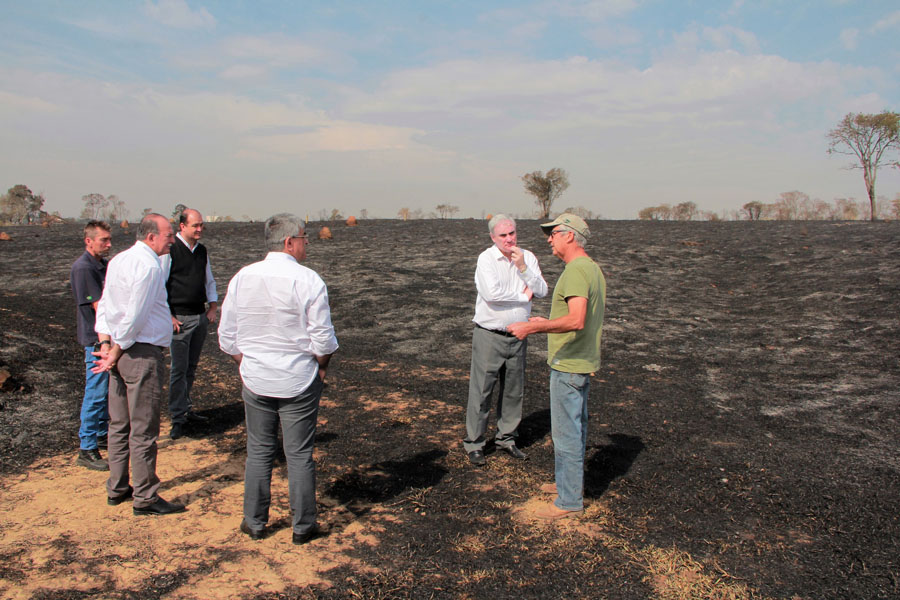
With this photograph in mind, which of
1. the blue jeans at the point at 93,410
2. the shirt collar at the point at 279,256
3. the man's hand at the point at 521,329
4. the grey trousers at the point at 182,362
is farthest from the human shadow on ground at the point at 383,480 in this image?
the blue jeans at the point at 93,410

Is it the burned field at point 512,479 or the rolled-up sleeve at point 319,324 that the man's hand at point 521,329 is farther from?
the rolled-up sleeve at point 319,324

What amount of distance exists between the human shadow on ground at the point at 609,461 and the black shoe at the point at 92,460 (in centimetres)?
382

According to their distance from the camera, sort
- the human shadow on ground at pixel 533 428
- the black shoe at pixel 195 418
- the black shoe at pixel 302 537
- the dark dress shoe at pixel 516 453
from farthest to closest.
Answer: the black shoe at pixel 195 418
the human shadow on ground at pixel 533 428
the dark dress shoe at pixel 516 453
the black shoe at pixel 302 537

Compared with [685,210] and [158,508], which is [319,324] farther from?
[685,210]

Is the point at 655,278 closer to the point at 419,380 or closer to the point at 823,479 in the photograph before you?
the point at 419,380

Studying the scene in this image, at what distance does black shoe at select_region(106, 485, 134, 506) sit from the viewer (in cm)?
399

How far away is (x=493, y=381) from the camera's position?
491 cm

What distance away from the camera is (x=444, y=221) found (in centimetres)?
2805

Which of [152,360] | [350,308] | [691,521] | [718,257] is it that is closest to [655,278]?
[718,257]

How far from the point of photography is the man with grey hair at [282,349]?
3.25m

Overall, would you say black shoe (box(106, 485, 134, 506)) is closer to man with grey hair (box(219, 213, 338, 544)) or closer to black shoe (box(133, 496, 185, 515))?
black shoe (box(133, 496, 185, 515))

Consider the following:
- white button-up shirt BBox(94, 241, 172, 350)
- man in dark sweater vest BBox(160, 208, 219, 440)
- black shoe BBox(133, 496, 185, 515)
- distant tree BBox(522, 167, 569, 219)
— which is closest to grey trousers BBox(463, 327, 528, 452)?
black shoe BBox(133, 496, 185, 515)

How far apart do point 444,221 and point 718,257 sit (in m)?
13.6

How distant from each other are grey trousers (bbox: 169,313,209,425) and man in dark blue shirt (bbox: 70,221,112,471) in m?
0.66
